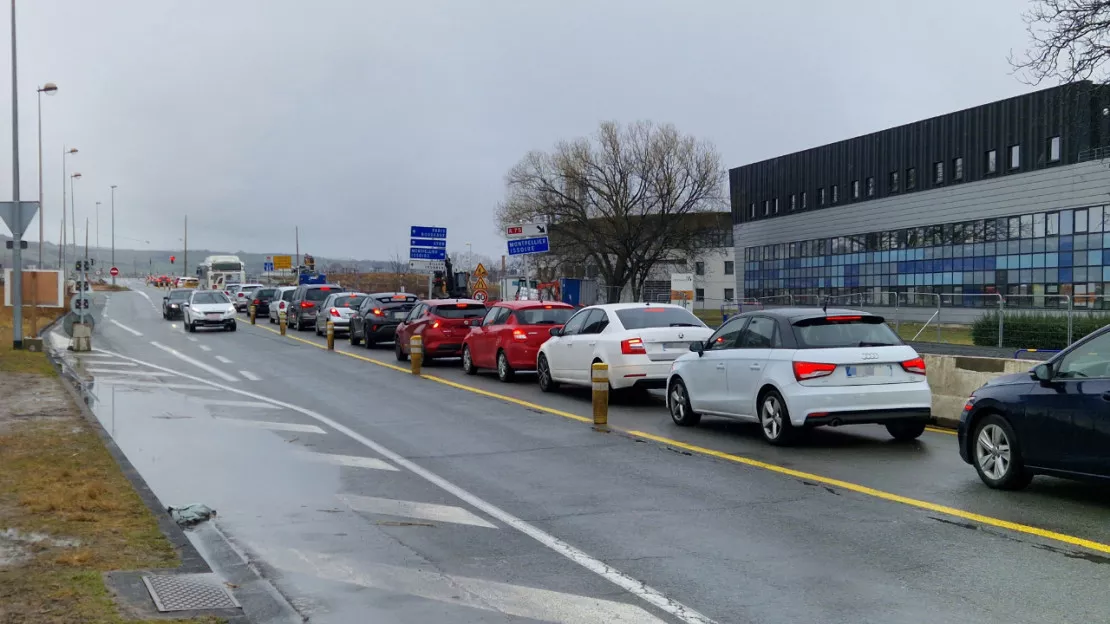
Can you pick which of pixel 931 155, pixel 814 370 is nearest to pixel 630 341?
pixel 814 370

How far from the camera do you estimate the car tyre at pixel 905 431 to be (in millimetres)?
12343

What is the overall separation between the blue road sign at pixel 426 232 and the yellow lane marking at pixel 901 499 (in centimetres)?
3327

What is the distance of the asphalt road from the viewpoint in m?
6.18

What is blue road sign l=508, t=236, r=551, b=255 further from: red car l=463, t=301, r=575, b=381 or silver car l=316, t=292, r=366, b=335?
red car l=463, t=301, r=575, b=381

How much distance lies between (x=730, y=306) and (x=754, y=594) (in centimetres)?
3445

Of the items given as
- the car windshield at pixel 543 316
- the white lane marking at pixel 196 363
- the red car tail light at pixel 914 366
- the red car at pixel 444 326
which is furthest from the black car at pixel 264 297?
the red car tail light at pixel 914 366

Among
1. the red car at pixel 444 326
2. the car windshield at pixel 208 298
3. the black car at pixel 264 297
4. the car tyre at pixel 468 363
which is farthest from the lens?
the black car at pixel 264 297

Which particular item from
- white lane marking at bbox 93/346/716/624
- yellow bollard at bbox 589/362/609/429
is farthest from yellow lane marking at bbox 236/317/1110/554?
white lane marking at bbox 93/346/716/624

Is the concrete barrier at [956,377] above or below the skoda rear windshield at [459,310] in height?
below

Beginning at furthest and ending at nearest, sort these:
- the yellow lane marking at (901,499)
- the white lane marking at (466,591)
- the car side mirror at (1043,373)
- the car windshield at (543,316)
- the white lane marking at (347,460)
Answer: the car windshield at (543,316) < the white lane marking at (347,460) < the car side mirror at (1043,373) < the yellow lane marking at (901,499) < the white lane marking at (466,591)

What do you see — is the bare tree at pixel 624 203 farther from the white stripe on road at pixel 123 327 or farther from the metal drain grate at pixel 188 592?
the metal drain grate at pixel 188 592

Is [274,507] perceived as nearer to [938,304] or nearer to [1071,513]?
[1071,513]

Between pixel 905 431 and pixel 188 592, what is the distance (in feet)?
29.3

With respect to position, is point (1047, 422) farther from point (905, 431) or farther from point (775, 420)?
point (905, 431)
